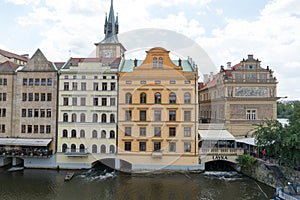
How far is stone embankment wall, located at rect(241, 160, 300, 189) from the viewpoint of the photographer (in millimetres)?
25622

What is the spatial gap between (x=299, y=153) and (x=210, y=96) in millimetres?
20399

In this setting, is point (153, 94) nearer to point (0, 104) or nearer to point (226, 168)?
point (226, 168)

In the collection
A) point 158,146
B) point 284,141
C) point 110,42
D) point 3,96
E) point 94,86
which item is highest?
point 110,42

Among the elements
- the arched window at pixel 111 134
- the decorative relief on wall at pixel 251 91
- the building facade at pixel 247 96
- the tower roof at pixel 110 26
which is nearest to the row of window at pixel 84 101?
the arched window at pixel 111 134

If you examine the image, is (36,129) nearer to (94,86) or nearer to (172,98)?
(94,86)

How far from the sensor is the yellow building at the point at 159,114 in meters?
34.2

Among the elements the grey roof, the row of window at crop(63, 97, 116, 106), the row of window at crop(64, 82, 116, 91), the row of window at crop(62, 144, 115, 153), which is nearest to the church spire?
the grey roof

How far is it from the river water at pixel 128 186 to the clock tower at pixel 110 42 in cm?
3355

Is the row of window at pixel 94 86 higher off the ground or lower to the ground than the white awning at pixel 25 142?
higher

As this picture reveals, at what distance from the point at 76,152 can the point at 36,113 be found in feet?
25.0

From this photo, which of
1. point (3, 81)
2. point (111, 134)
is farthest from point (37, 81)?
point (111, 134)

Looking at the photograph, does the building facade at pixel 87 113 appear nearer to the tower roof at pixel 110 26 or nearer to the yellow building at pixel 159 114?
the yellow building at pixel 159 114

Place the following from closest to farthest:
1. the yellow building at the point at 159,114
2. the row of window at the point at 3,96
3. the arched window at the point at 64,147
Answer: the yellow building at the point at 159,114, the arched window at the point at 64,147, the row of window at the point at 3,96

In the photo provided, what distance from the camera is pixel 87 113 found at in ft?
117
